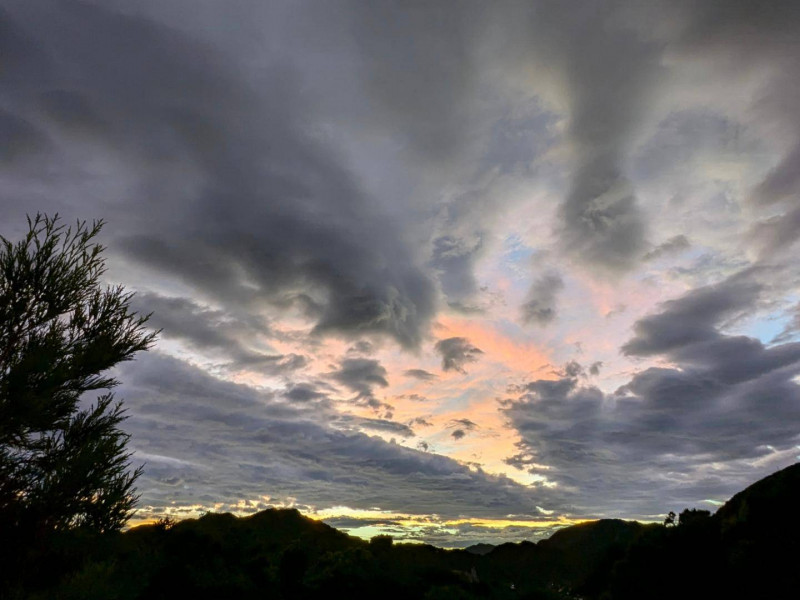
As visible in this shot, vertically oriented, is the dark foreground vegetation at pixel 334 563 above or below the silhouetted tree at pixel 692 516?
below

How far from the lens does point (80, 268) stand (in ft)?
81.7

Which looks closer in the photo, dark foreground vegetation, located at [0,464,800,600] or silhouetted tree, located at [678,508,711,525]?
dark foreground vegetation, located at [0,464,800,600]

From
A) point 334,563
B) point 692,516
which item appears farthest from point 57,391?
point 692,516

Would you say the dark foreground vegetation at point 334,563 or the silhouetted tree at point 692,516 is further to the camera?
the silhouetted tree at point 692,516

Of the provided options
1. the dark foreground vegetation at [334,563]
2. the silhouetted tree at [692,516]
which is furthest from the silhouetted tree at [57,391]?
the silhouetted tree at [692,516]

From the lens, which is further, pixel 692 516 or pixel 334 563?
pixel 334 563

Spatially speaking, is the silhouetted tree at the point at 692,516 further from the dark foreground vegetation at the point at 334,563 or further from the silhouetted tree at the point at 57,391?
the silhouetted tree at the point at 57,391

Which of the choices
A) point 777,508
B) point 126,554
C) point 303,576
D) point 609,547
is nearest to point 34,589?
point 126,554

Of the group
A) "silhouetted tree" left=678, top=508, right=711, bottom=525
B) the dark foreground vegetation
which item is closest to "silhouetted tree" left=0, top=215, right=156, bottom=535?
the dark foreground vegetation

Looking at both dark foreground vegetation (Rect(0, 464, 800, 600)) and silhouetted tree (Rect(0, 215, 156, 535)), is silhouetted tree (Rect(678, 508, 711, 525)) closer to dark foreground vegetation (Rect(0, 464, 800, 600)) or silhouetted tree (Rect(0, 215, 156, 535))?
→ dark foreground vegetation (Rect(0, 464, 800, 600))

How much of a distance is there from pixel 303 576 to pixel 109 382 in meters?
14.4

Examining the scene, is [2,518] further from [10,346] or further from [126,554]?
[10,346]

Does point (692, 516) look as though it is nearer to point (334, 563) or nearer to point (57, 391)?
point (334, 563)

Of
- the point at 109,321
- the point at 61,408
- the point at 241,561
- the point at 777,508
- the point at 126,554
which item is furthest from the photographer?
the point at 109,321
